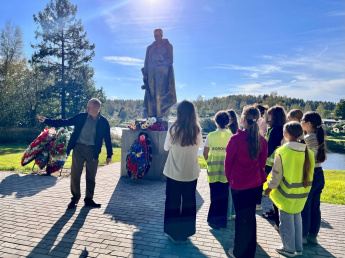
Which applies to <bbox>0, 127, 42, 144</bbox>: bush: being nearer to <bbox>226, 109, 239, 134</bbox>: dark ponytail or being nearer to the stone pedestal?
the stone pedestal

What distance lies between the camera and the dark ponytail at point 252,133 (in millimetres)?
3049

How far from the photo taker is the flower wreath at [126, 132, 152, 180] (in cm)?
660

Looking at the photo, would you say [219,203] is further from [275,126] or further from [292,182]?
[275,126]

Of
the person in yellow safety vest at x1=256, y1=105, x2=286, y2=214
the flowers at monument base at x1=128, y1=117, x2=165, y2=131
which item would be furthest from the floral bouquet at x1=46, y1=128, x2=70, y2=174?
the person in yellow safety vest at x1=256, y1=105, x2=286, y2=214

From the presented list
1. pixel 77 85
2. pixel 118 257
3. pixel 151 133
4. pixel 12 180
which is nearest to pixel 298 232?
pixel 118 257

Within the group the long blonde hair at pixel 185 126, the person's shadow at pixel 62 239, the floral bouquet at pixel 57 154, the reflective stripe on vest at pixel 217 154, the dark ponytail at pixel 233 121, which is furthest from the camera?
the floral bouquet at pixel 57 154

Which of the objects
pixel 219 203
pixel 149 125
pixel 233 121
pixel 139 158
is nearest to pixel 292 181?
pixel 219 203

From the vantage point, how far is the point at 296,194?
3271 mm

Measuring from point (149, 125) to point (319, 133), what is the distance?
4.42 metres

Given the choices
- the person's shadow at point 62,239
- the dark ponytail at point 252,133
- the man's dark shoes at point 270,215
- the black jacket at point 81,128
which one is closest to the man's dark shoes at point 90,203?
the person's shadow at point 62,239

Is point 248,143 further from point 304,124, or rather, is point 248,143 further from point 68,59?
point 68,59

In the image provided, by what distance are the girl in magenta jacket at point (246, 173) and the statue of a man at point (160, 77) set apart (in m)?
4.64

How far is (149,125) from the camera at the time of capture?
23.4ft

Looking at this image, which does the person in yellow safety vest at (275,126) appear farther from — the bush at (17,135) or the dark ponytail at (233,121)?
the bush at (17,135)
